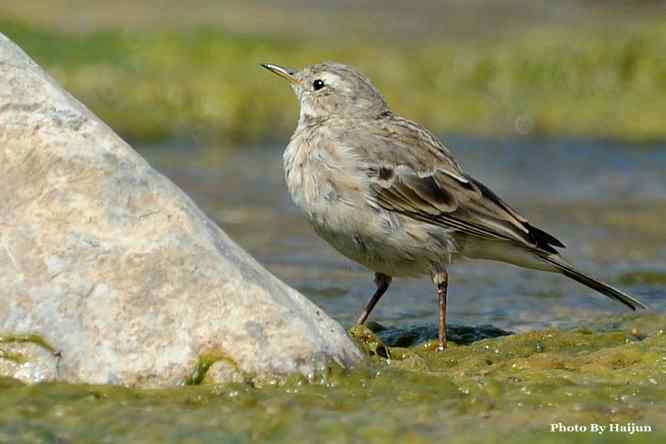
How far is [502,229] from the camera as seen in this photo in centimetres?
726

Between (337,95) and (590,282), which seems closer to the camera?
(590,282)

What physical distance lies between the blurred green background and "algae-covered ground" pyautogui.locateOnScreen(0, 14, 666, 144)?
2 centimetres

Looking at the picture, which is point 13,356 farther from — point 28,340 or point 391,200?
point 391,200

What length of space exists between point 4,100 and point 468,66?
12.8 meters

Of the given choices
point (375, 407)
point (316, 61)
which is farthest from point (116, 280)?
point (316, 61)

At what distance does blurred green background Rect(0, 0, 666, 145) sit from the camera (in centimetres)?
1578

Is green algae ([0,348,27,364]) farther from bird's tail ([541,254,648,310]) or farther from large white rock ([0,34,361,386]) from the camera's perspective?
bird's tail ([541,254,648,310])

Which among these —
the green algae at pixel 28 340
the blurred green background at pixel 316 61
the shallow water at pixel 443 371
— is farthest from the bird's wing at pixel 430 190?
the blurred green background at pixel 316 61

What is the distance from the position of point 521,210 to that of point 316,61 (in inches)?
217

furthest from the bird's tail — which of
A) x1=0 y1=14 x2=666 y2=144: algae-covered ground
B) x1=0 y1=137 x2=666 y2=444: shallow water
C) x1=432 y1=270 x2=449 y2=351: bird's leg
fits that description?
x1=0 y1=14 x2=666 y2=144: algae-covered ground

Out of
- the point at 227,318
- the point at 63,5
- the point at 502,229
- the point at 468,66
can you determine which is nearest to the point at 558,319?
the point at 502,229

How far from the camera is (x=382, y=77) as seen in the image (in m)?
17.2

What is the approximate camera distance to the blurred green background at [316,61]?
51.8 feet

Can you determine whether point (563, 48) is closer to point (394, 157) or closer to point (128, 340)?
point (394, 157)
